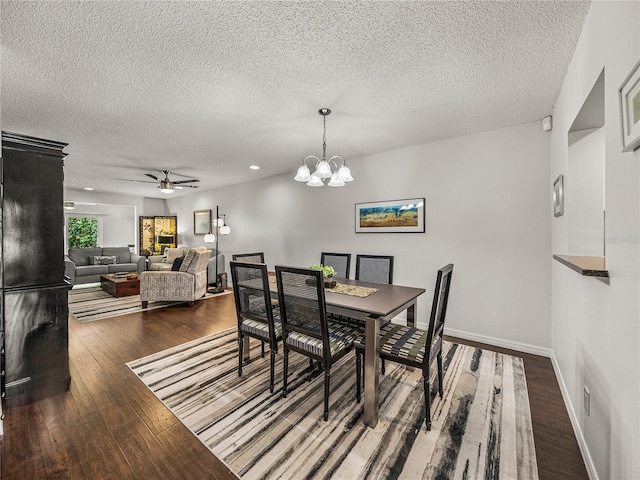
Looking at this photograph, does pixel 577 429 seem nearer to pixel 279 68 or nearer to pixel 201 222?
pixel 279 68

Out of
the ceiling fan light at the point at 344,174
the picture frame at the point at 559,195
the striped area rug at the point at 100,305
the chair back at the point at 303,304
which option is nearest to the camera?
the chair back at the point at 303,304

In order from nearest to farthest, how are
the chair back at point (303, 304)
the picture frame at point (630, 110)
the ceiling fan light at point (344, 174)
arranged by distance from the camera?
the picture frame at point (630, 110), the chair back at point (303, 304), the ceiling fan light at point (344, 174)

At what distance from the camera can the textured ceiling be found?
4.85 ft

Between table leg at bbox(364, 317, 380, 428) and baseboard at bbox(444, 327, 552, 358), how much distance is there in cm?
201

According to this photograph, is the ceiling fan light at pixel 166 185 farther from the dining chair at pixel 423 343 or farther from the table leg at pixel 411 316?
the table leg at pixel 411 316

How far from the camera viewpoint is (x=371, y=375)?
1798mm

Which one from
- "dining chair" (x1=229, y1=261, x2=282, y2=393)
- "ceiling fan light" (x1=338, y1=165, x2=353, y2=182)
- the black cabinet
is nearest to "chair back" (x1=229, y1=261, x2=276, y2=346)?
"dining chair" (x1=229, y1=261, x2=282, y2=393)

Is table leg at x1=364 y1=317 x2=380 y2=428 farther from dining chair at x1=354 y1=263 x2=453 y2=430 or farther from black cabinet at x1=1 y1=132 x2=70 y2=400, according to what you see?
black cabinet at x1=1 y1=132 x2=70 y2=400

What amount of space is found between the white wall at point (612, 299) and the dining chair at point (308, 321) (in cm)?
137

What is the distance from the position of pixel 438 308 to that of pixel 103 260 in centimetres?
806

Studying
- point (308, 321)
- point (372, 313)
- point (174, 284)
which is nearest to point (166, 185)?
point (174, 284)

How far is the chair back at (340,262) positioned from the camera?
3377 millimetres

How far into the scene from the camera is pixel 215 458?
1.55 metres

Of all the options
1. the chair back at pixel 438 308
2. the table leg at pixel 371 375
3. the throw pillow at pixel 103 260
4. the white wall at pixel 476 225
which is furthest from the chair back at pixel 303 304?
the throw pillow at pixel 103 260
